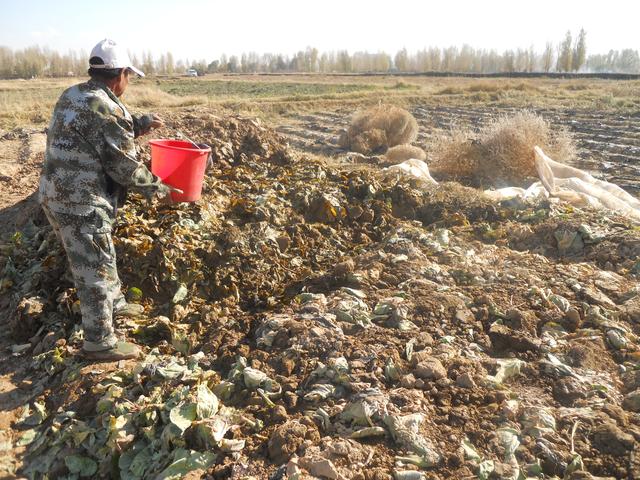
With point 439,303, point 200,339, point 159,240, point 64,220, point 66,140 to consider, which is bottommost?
point 200,339

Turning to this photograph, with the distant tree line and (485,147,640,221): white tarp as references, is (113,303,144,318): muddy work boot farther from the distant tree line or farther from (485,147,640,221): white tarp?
the distant tree line

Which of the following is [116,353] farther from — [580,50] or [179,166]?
[580,50]

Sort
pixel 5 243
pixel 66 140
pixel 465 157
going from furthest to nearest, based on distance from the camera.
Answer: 1. pixel 465 157
2. pixel 5 243
3. pixel 66 140

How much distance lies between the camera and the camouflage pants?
2766 millimetres

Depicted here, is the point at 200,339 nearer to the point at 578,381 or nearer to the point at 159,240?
the point at 159,240

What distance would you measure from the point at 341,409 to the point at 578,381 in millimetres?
1340

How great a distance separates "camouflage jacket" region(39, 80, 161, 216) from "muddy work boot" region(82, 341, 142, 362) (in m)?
0.83

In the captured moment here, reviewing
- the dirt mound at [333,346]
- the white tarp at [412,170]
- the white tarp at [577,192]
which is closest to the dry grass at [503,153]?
the white tarp at [412,170]

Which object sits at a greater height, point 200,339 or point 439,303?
point 439,303

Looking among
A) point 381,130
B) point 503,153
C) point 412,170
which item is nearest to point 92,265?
point 412,170

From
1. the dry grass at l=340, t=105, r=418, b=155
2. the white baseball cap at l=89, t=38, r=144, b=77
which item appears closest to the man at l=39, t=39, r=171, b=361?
the white baseball cap at l=89, t=38, r=144, b=77

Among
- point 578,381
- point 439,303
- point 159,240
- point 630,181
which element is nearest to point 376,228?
point 439,303

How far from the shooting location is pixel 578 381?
2.69m

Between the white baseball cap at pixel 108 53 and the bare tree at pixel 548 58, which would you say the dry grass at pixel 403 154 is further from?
the bare tree at pixel 548 58
